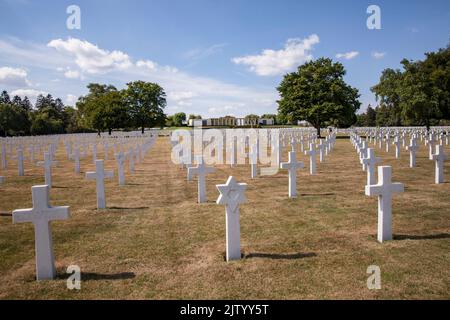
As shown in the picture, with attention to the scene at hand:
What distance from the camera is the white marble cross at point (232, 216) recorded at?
480 cm

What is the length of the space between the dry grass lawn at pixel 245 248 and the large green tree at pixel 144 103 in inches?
2241

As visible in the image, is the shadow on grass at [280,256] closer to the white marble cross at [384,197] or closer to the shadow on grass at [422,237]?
the white marble cross at [384,197]

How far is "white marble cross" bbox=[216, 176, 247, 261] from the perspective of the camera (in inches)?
189

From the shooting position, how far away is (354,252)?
4.98m

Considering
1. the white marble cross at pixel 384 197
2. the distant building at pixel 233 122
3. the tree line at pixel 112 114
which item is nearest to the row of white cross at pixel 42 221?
the white marble cross at pixel 384 197

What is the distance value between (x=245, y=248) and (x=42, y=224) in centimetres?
294

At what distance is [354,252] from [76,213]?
610 centimetres

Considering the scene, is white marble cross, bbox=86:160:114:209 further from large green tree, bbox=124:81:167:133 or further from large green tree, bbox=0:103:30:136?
large green tree, bbox=0:103:30:136

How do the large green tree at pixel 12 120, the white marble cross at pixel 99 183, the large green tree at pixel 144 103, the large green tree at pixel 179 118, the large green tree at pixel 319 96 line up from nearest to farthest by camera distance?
the white marble cross at pixel 99 183
the large green tree at pixel 319 96
the large green tree at pixel 12 120
the large green tree at pixel 144 103
the large green tree at pixel 179 118

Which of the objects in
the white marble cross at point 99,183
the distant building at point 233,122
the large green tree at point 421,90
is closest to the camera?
the white marble cross at point 99,183

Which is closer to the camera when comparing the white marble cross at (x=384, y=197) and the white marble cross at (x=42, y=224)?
the white marble cross at (x=42, y=224)

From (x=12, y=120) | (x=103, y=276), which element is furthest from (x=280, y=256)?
(x=12, y=120)
